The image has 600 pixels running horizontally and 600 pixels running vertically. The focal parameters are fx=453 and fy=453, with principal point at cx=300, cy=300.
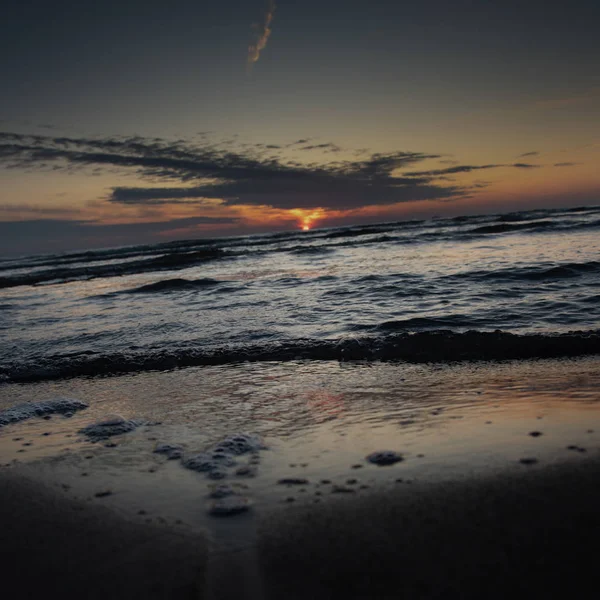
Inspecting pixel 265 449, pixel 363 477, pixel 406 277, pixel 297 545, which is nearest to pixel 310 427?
pixel 265 449

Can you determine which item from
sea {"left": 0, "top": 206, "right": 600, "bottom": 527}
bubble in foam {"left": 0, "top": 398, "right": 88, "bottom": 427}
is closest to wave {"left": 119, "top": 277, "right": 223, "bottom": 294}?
sea {"left": 0, "top": 206, "right": 600, "bottom": 527}

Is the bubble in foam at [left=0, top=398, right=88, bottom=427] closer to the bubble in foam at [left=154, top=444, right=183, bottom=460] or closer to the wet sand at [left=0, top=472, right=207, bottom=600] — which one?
the bubble in foam at [left=154, top=444, right=183, bottom=460]

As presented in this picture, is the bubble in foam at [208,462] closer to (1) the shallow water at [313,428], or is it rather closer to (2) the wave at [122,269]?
(1) the shallow water at [313,428]

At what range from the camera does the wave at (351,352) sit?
4953mm

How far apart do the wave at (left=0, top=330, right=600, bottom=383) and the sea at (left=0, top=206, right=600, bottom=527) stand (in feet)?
0.09

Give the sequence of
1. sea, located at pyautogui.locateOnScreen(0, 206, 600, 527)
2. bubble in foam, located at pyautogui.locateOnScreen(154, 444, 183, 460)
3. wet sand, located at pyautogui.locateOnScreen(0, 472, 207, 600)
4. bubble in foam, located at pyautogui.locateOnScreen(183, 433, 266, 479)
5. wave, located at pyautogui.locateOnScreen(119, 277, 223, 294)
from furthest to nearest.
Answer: wave, located at pyautogui.locateOnScreen(119, 277, 223, 294), bubble in foam, located at pyautogui.locateOnScreen(154, 444, 183, 460), bubble in foam, located at pyautogui.locateOnScreen(183, 433, 266, 479), sea, located at pyautogui.locateOnScreen(0, 206, 600, 527), wet sand, located at pyautogui.locateOnScreen(0, 472, 207, 600)

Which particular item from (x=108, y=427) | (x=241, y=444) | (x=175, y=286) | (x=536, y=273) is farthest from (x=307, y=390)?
(x=175, y=286)

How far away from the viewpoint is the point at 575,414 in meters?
3.12

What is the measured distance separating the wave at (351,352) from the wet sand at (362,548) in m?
2.64

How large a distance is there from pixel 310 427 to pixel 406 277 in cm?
810

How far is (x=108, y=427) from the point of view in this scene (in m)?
3.60

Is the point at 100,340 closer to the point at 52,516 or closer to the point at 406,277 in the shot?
the point at 52,516

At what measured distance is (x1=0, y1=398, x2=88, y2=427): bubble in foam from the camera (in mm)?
4035

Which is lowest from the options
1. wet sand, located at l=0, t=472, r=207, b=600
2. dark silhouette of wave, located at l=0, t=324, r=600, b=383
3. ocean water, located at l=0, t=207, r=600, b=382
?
wet sand, located at l=0, t=472, r=207, b=600
